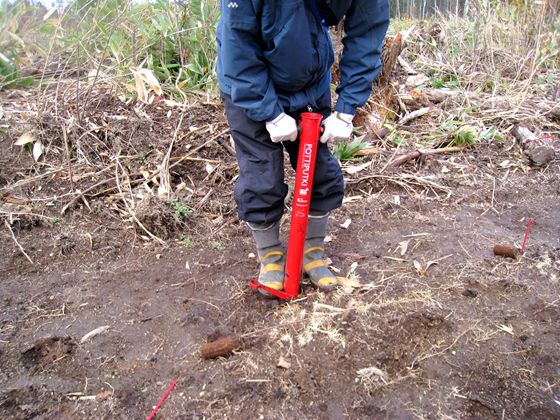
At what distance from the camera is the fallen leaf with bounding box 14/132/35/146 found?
3.68 m

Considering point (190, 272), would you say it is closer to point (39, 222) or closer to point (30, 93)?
point (39, 222)

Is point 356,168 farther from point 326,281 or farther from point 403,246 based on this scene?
point 326,281

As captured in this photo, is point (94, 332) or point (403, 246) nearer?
point (94, 332)

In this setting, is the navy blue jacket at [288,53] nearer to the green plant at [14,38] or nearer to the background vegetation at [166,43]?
the background vegetation at [166,43]

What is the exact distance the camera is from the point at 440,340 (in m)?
2.10

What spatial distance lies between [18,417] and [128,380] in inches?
16.7

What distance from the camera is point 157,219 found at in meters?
3.05

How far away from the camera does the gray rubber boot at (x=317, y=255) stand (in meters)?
2.48

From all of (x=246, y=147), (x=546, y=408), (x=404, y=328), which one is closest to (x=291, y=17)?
(x=246, y=147)

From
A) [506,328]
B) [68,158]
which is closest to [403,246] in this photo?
[506,328]

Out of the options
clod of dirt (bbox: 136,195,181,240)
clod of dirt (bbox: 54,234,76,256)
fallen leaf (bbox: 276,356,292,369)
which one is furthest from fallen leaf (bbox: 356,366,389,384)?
clod of dirt (bbox: 54,234,76,256)

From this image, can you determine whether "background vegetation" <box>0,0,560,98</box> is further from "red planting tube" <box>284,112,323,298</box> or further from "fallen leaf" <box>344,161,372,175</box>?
"red planting tube" <box>284,112,323,298</box>

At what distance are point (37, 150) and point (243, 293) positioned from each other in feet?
7.56

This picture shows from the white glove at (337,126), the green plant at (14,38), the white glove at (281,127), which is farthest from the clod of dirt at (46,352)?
the green plant at (14,38)
